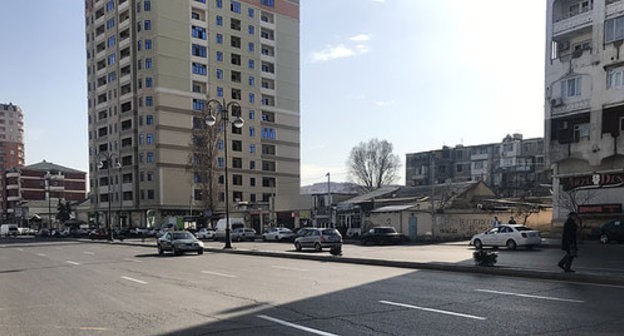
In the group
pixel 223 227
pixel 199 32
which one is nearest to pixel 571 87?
pixel 223 227

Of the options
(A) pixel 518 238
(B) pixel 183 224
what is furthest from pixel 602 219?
(B) pixel 183 224

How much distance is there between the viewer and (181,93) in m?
82.8

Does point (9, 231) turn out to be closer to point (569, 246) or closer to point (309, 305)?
point (309, 305)

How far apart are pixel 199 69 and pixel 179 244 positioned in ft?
205

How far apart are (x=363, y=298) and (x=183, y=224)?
60.4 meters

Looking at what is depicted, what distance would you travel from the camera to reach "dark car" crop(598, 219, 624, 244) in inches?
1234

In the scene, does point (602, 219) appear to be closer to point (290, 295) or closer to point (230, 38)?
point (290, 295)

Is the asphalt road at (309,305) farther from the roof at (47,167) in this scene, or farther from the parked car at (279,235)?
the roof at (47,167)

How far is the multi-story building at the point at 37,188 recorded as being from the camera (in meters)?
127

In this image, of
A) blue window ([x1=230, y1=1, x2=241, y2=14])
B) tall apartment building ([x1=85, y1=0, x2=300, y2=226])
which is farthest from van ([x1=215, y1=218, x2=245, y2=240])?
blue window ([x1=230, y1=1, x2=241, y2=14])

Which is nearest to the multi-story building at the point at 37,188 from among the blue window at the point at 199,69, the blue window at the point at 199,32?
the blue window at the point at 199,69

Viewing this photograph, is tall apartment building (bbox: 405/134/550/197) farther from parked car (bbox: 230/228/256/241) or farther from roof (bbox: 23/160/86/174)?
roof (bbox: 23/160/86/174)

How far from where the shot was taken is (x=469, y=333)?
7527mm

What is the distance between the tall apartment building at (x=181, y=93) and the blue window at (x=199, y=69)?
0.56ft
